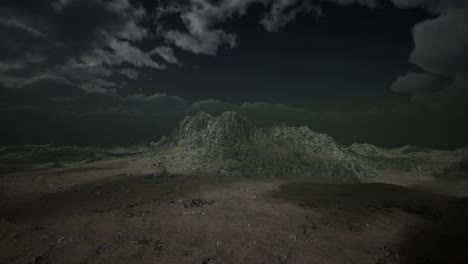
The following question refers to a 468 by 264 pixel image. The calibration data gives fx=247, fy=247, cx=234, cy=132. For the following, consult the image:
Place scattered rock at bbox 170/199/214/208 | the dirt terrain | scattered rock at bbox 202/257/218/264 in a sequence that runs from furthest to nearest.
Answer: scattered rock at bbox 170/199/214/208, the dirt terrain, scattered rock at bbox 202/257/218/264

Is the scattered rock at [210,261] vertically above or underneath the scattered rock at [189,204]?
above

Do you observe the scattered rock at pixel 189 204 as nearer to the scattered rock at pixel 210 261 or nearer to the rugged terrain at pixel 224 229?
the rugged terrain at pixel 224 229

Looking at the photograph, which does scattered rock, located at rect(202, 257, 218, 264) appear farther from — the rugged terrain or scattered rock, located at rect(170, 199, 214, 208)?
scattered rock, located at rect(170, 199, 214, 208)

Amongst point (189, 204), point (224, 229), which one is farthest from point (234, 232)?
point (189, 204)

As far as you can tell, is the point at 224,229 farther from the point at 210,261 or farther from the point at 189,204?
the point at 189,204

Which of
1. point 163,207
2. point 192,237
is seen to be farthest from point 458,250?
point 163,207

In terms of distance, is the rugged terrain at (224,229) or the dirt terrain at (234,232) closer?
the dirt terrain at (234,232)

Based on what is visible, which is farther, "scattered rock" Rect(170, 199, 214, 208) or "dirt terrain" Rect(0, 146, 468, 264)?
"scattered rock" Rect(170, 199, 214, 208)

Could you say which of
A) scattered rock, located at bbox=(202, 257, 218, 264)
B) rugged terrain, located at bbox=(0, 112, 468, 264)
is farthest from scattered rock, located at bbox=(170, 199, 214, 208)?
scattered rock, located at bbox=(202, 257, 218, 264)

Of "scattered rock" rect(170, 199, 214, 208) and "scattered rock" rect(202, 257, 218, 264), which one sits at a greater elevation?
"scattered rock" rect(202, 257, 218, 264)

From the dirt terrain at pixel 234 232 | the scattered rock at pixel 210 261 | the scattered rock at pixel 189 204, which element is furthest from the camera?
the scattered rock at pixel 189 204

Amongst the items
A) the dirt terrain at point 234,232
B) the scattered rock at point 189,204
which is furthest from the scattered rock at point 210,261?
the scattered rock at point 189,204

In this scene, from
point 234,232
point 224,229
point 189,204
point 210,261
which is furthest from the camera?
point 189,204

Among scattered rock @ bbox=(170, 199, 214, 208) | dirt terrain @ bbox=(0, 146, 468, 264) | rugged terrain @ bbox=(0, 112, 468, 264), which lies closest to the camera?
dirt terrain @ bbox=(0, 146, 468, 264)
